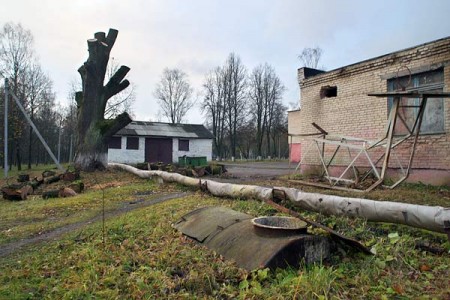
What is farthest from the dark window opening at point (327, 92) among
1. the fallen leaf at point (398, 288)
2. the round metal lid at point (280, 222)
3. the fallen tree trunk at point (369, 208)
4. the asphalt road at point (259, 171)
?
the fallen leaf at point (398, 288)

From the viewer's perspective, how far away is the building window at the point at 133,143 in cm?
2868

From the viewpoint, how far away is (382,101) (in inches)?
380

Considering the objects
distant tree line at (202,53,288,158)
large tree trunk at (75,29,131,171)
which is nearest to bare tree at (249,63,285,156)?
distant tree line at (202,53,288,158)

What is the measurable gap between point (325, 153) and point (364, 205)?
23.7 feet

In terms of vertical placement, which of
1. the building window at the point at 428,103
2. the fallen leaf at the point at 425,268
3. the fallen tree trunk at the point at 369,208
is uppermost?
the building window at the point at 428,103

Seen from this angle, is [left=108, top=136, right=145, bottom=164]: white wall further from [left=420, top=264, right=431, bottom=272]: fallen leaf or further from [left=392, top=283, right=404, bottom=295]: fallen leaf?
[left=392, top=283, right=404, bottom=295]: fallen leaf

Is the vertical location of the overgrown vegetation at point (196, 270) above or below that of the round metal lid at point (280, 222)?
below

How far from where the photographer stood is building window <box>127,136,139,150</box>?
94.1 feet

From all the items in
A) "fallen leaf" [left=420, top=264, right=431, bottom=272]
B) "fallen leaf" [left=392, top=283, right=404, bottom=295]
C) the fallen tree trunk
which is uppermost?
the fallen tree trunk

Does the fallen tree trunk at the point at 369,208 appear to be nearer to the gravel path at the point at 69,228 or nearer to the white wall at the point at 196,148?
the gravel path at the point at 69,228

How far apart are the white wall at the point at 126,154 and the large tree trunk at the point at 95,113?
1355cm

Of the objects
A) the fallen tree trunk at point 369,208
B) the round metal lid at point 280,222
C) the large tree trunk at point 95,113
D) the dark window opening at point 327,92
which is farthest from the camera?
the large tree trunk at point 95,113

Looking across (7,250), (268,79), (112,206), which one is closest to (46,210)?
(112,206)

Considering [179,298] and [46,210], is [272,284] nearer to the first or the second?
[179,298]
